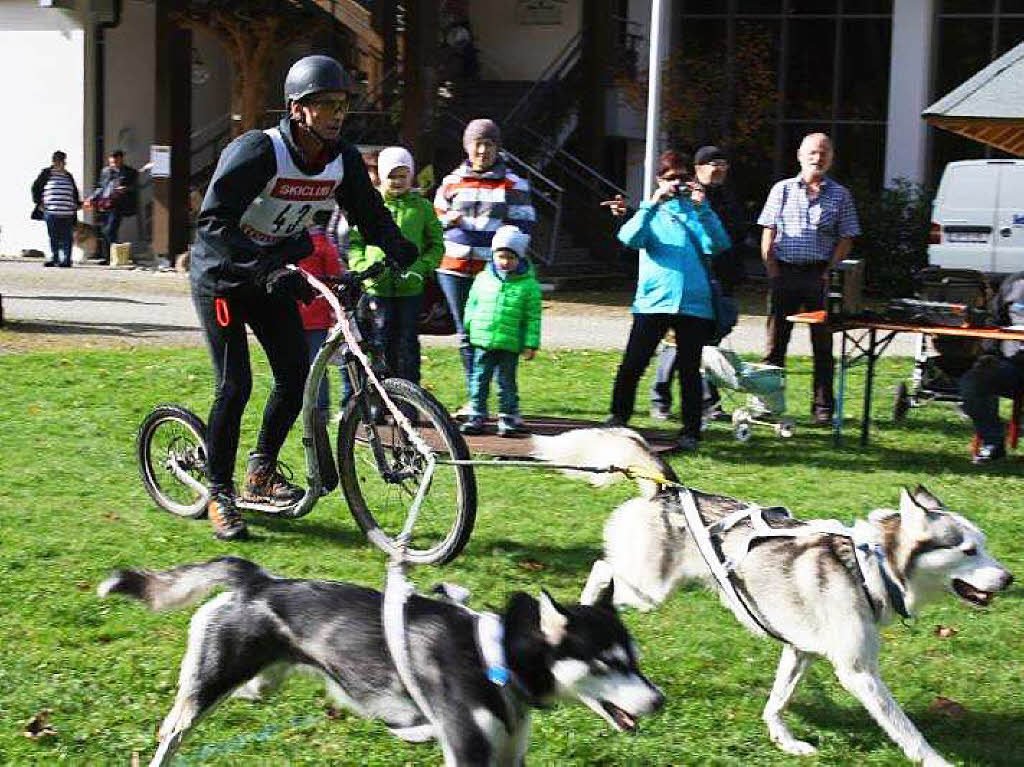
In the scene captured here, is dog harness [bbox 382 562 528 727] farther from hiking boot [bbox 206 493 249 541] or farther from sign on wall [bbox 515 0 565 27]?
sign on wall [bbox 515 0 565 27]

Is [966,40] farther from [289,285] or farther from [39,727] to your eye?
[39,727]

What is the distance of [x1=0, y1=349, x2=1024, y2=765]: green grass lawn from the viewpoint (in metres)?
5.23

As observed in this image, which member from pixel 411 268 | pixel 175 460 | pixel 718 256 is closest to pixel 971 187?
pixel 718 256

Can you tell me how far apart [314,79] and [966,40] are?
20883 mm

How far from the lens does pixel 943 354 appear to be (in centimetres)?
1175

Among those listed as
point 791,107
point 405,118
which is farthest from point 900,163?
point 405,118

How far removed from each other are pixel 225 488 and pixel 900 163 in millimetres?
19610

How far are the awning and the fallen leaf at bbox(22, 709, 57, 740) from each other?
271 inches

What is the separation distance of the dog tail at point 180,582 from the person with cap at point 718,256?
22.8ft

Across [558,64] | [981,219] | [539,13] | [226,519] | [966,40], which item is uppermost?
[539,13]

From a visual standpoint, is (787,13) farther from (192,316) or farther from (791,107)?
(192,316)

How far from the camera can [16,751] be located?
507 cm

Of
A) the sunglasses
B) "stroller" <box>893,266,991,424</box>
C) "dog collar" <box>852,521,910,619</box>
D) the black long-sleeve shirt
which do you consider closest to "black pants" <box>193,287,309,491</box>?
the black long-sleeve shirt

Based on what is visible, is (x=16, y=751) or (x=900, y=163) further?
(x=900, y=163)
